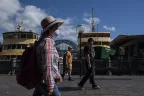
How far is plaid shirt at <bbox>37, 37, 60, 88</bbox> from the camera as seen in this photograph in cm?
421

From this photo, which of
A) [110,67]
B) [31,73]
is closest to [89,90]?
[31,73]

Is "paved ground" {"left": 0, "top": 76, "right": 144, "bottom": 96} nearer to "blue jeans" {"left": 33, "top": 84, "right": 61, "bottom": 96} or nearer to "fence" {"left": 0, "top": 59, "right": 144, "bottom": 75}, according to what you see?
"blue jeans" {"left": 33, "top": 84, "right": 61, "bottom": 96}

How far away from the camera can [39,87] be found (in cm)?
443

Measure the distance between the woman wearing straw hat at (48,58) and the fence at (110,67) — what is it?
1812 cm

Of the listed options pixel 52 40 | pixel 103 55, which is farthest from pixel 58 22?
pixel 103 55

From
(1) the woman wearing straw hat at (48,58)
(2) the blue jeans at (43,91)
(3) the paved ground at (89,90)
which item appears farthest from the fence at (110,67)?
(1) the woman wearing straw hat at (48,58)

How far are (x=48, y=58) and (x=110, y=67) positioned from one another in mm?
19507

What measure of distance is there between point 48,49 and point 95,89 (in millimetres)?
7000

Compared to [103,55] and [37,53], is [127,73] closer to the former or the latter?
[103,55]

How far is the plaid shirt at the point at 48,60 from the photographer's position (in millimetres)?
4207

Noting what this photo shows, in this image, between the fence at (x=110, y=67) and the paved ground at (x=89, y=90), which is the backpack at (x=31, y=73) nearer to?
the paved ground at (x=89, y=90)

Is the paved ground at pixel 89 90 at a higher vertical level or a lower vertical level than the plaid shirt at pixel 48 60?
lower

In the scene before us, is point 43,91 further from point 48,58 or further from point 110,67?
point 110,67

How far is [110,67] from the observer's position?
2350 centimetres
